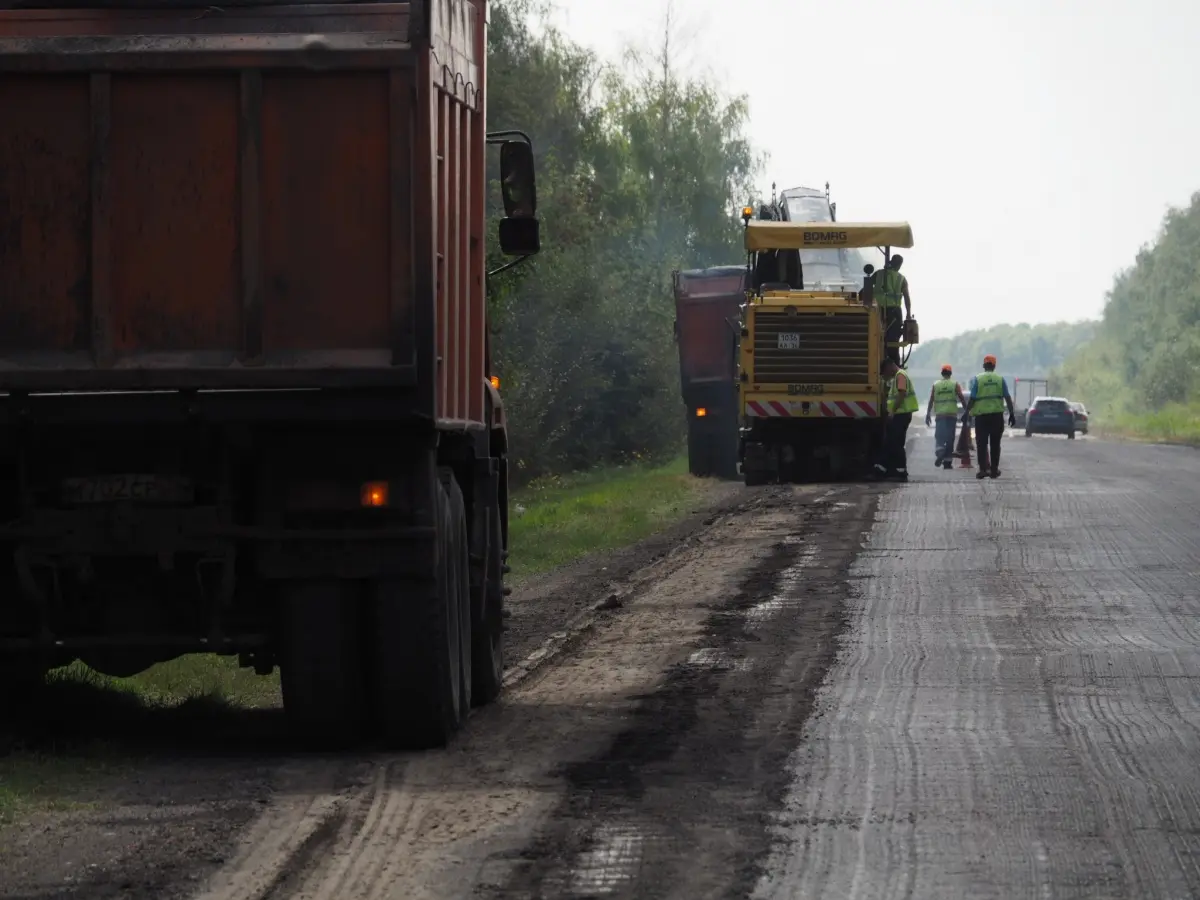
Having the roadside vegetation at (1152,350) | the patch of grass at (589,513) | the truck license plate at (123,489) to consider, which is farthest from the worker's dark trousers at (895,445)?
the roadside vegetation at (1152,350)

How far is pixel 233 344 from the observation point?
755 centimetres

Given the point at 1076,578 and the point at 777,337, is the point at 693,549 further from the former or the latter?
the point at 777,337

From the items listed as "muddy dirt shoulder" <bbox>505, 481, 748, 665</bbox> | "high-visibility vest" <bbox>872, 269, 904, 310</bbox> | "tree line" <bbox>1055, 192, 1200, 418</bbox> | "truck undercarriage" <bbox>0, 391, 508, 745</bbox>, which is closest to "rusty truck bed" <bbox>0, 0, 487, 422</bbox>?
"truck undercarriage" <bbox>0, 391, 508, 745</bbox>

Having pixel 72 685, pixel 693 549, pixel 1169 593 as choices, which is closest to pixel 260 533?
pixel 72 685

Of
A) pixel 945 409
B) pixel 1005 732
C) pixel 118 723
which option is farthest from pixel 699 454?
pixel 1005 732

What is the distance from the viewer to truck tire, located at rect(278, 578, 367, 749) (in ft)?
Result: 26.1

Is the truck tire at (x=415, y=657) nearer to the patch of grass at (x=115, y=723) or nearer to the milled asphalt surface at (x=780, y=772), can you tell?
the milled asphalt surface at (x=780, y=772)

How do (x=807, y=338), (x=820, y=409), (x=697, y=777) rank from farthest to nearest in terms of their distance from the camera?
(x=820, y=409), (x=807, y=338), (x=697, y=777)

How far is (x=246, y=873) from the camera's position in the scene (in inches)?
231

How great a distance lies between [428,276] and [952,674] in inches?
158

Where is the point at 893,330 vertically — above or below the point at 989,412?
above

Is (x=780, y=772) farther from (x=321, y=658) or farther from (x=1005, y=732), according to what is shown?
(x=321, y=658)

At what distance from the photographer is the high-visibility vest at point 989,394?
3081 centimetres

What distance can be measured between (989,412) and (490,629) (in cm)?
2213
